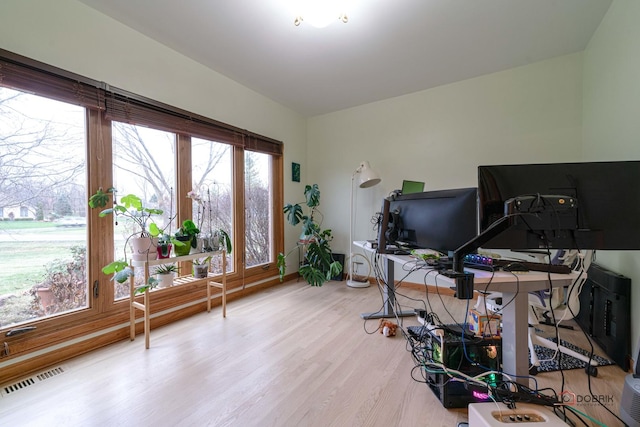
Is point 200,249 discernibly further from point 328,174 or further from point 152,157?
point 328,174

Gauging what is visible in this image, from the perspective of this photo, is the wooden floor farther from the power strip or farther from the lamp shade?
the lamp shade

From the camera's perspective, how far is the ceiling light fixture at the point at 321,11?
6.08 feet

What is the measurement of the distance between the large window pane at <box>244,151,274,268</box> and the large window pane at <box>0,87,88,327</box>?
5.45 feet

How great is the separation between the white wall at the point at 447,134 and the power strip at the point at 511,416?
2.54 metres

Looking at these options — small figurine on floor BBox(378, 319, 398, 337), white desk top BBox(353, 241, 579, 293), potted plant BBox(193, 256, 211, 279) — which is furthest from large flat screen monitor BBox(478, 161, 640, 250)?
potted plant BBox(193, 256, 211, 279)

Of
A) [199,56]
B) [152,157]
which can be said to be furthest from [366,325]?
[199,56]

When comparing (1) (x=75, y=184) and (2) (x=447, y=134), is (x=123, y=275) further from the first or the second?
(2) (x=447, y=134)

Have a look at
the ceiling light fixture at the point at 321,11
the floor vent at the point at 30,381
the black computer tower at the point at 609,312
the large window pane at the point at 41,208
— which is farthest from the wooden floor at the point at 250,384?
the ceiling light fixture at the point at 321,11

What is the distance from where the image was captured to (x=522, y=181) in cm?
112

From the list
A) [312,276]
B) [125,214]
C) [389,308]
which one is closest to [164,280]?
[125,214]

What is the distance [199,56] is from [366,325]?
312cm

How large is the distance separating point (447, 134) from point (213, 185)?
2.96 metres

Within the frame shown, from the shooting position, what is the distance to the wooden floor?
1.33m

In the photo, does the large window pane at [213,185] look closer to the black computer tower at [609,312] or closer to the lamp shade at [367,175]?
the lamp shade at [367,175]
